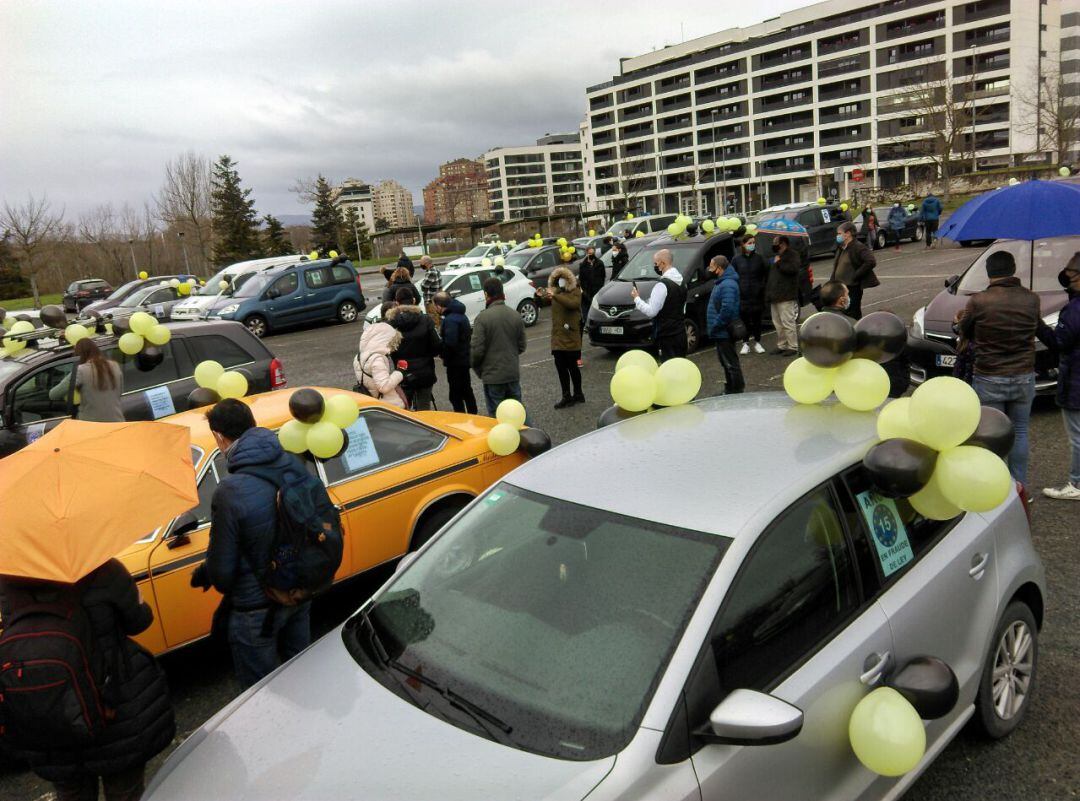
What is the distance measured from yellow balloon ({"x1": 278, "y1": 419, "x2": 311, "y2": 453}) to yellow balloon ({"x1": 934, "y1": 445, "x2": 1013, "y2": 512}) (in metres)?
3.10

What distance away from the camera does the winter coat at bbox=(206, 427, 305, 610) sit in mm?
3283

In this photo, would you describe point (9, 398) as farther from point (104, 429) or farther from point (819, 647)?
point (819, 647)

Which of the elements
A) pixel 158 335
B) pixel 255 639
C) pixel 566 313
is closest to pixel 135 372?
pixel 158 335

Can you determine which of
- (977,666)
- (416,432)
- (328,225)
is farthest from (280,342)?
(328,225)

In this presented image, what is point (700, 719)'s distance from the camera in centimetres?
213

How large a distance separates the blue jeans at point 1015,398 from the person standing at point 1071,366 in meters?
0.24

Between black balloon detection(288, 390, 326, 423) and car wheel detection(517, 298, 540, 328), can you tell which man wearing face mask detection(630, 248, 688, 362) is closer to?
black balloon detection(288, 390, 326, 423)

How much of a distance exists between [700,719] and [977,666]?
5.07 ft

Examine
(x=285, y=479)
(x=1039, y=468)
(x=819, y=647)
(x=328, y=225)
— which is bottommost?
(x=1039, y=468)

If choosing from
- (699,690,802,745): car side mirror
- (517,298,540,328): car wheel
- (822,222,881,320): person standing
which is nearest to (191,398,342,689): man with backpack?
(699,690,802,745): car side mirror

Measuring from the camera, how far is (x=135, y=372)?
779 cm

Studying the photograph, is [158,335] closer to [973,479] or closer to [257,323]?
[973,479]

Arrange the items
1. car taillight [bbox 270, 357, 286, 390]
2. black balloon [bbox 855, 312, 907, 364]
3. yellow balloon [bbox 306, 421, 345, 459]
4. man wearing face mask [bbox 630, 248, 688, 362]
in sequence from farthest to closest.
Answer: man wearing face mask [bbox 630, 248, 688, 362], car taillight [bbox 270, 357, 286, 390], yellow balloon [bbox 306, 421, 345, 459], black balloon [bbox 855, 312, 907, 364]

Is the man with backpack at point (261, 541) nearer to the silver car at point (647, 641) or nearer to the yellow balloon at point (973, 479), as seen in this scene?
the silver car at point (647, 641)
